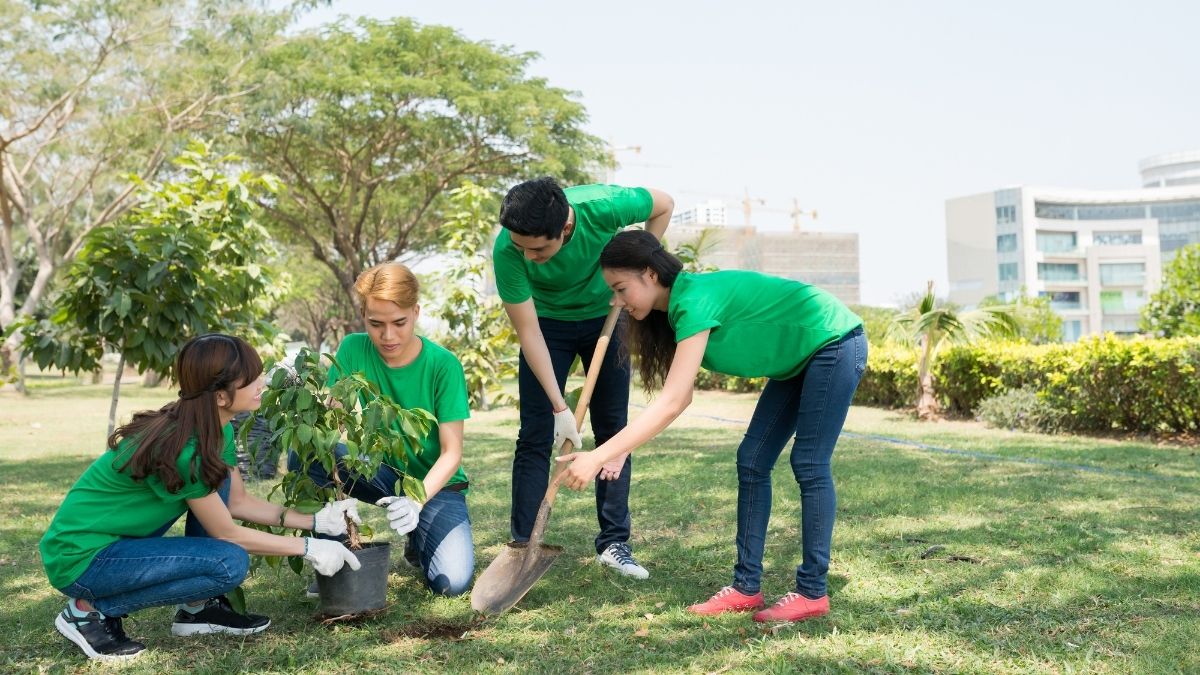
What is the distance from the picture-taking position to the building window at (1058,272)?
276 feet

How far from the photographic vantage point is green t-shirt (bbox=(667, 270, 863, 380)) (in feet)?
9.84

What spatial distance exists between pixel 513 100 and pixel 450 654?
1651 cm

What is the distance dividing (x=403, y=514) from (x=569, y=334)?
1025 millimetres

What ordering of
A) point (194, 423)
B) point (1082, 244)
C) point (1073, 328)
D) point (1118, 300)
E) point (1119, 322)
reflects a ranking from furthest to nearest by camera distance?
point (1082, 244) < point (1073, 328) < point (1119, 322) < point (1118, 300) < point (194, 423)

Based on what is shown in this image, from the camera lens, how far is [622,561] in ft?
12.2

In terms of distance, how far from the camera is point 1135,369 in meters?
8.71

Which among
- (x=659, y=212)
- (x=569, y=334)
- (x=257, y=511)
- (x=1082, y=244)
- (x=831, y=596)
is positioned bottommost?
(x=831, y=596)

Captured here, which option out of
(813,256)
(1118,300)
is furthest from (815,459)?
(813,256)

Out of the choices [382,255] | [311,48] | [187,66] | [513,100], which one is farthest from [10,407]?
[382,255]

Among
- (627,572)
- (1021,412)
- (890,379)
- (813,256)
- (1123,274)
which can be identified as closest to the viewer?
(627,572)

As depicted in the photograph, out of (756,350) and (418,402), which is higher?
(756,350)

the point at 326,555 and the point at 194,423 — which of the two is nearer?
the point at 194,423

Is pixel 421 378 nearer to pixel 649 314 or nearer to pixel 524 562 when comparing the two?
pixel 524 562

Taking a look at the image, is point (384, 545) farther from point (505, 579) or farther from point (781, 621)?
point (781, 621)
